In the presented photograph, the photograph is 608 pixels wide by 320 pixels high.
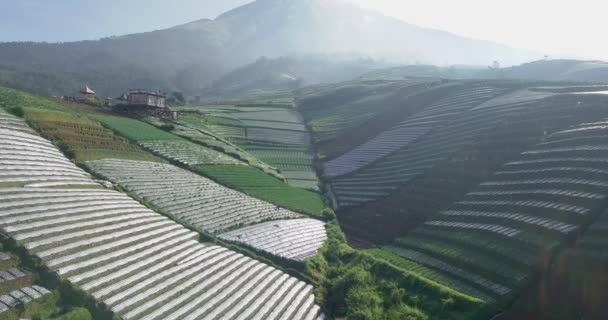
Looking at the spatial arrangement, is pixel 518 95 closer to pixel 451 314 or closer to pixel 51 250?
pixel 451 314

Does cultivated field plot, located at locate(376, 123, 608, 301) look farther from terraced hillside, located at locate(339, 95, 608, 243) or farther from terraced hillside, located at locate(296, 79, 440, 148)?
terraced hillside, located at locate(296, 79, 440, 148)

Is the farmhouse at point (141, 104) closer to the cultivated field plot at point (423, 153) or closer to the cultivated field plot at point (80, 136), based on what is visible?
the cultivated field plot at point (80, 136)

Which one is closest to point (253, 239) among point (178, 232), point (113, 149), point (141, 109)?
point (178, 232)

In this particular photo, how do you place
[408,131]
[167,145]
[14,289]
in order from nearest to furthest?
[14,289] → [167,145] → [408,131]

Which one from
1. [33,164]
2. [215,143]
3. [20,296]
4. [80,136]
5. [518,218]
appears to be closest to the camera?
[20,296]

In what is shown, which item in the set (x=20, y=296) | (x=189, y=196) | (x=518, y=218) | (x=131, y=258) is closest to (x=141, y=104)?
(x=189, y=196)

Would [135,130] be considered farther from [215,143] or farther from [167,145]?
[215,143]
